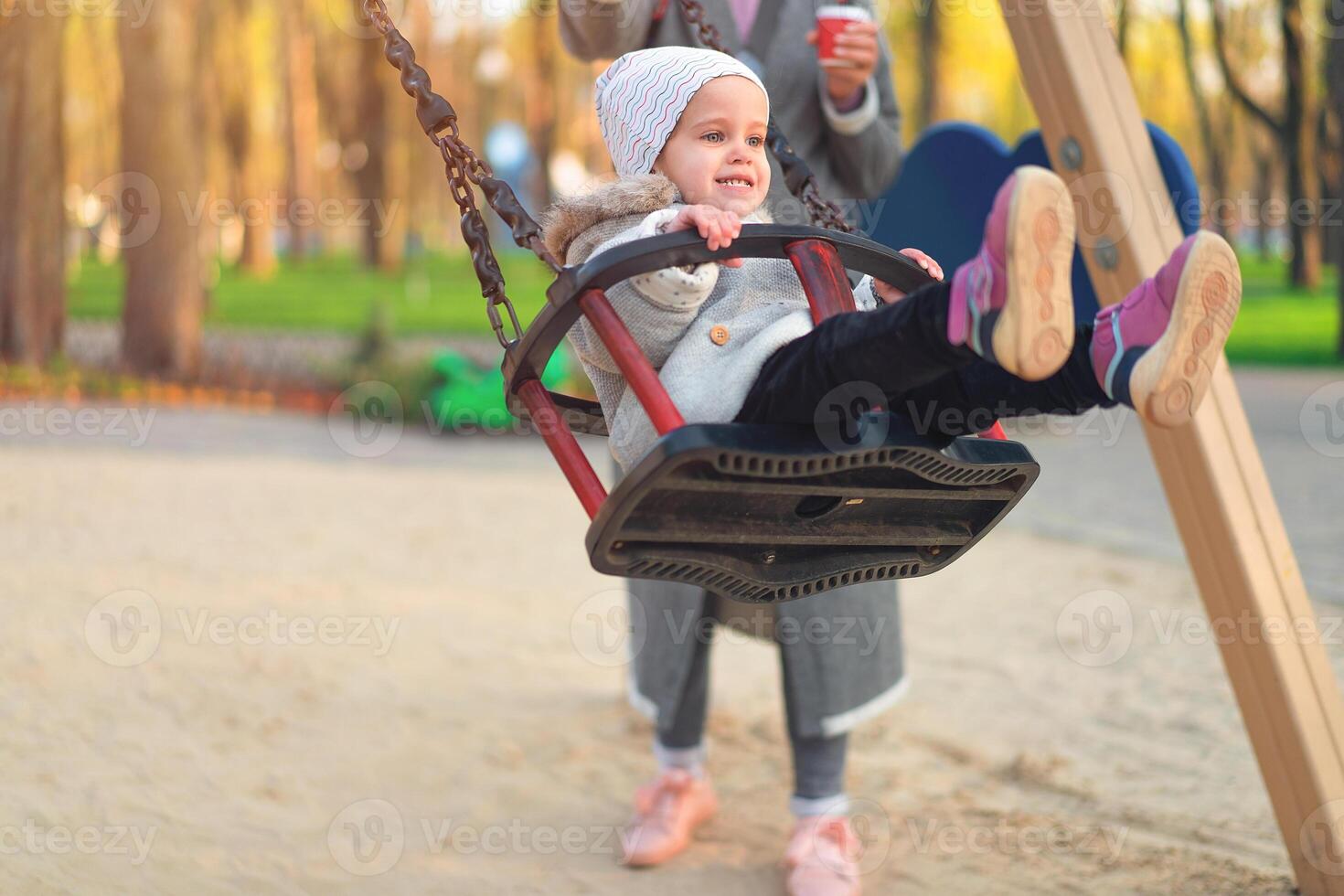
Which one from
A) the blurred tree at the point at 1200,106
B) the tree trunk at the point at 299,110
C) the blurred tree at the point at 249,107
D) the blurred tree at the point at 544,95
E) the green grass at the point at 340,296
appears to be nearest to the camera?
the blurred tree at the point at 1200,106

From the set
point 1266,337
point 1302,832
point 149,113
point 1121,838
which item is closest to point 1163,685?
point 1121,838

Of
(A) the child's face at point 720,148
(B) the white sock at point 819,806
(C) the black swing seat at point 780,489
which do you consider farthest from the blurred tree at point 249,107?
(C) the black swing seat at point 780,489

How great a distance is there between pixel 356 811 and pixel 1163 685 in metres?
2.52

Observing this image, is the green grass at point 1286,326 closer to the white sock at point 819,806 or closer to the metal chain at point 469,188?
the white sock at point 819,806

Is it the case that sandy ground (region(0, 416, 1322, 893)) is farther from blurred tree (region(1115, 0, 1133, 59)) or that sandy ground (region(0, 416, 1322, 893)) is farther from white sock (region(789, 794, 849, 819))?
blurred tree (region(1115, 0, 1133, 59))

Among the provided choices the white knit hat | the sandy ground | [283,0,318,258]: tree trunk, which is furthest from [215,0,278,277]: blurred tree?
the white knit hat

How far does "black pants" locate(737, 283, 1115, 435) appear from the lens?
1585mm

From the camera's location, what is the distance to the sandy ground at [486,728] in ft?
9.45

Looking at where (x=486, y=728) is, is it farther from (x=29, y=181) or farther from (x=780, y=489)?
(x=29, y=181)

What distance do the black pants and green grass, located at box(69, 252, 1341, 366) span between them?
11.6m

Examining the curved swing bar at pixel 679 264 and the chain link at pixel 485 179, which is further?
the chain link at pixel 485 179

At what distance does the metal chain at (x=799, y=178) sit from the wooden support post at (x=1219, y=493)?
23.9 inches

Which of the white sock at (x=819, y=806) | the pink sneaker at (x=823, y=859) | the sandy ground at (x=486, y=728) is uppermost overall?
the white sock at (x=819, y=806)

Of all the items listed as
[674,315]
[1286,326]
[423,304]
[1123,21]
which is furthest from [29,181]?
[1286,326]
